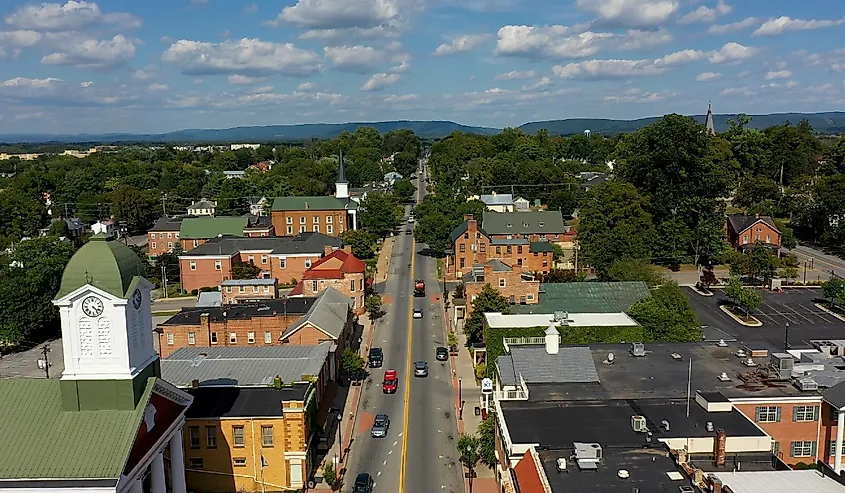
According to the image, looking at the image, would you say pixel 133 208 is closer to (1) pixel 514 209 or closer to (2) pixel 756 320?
(1) pixel 514 209

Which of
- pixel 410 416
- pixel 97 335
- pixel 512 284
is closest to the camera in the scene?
pixel 97 335

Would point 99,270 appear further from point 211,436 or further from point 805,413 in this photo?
point 805,413

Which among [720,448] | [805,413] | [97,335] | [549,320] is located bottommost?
[805,413]

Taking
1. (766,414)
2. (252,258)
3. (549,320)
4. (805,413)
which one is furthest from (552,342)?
(252,258)

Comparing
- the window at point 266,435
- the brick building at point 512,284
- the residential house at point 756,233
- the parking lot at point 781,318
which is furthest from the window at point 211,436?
the residential house at point 756,233

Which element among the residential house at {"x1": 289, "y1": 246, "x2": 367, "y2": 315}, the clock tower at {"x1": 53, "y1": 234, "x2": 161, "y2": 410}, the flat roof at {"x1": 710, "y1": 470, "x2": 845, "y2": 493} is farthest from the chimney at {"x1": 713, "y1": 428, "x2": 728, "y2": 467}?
the residential house at {"x1": 289, "y1": 246, "x2": 367, "y2": 315}

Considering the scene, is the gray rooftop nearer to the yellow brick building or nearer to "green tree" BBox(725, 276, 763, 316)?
the yellow brick building

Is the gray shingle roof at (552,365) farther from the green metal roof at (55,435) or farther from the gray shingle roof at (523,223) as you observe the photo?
the gray shingle roof at (523,223)

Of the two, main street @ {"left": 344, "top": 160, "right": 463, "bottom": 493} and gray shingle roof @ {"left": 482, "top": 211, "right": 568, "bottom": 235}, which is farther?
gray shingle roof @ {"left": 482, "top": 211, "right": 568, "bottom": 235}
